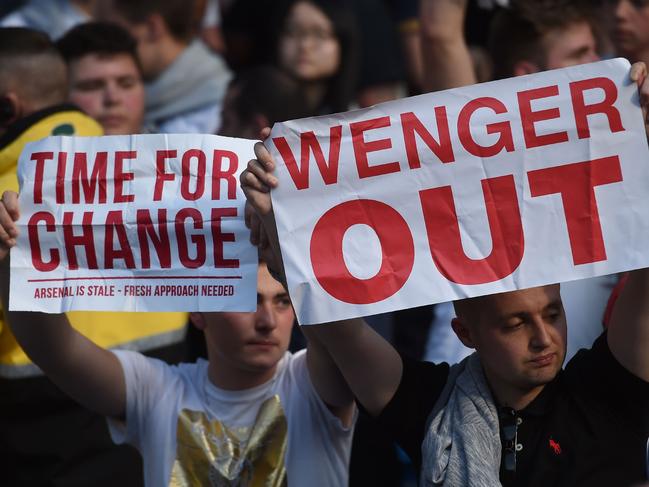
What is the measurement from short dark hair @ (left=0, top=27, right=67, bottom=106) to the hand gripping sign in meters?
1.81

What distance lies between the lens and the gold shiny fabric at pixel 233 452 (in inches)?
143

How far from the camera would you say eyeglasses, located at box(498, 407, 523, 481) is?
125 inches

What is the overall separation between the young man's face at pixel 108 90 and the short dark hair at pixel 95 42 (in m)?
0.03

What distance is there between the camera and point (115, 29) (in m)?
5.70

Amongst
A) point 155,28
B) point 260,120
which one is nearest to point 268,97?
point 260,120

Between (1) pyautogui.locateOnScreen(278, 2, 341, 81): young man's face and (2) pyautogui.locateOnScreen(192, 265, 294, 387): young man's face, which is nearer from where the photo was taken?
(2) pyautogui.locateOnScreen(192, 265, 294, 387): young man's face

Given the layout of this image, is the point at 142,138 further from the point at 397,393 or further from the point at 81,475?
the point at 81,475

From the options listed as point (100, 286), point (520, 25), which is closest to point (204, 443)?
point (100, 286)

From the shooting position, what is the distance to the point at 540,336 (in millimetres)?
3207

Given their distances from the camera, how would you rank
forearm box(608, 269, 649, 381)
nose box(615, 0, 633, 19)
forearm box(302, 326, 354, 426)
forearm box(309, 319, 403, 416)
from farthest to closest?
1. nose box(615, 0, 633, 19)
2. forearm box(302, 326, 354, 426)
3. forearm box(309, 319, 403, 416)
4. forearm box(608, 269, 649, 381)

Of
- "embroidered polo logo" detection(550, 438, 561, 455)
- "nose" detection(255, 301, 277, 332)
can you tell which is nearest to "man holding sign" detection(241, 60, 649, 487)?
"embroidered polo logo" detection(550, 438, 561, 455)

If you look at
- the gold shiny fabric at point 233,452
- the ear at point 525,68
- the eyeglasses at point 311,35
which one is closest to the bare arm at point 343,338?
the gold shiny fabric at point 233,452

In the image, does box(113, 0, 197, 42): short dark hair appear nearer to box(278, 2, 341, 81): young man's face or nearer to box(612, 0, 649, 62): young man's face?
box(278, 2, 341, 81): young man's face

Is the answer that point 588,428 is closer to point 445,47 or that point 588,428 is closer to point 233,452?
point 233,452
